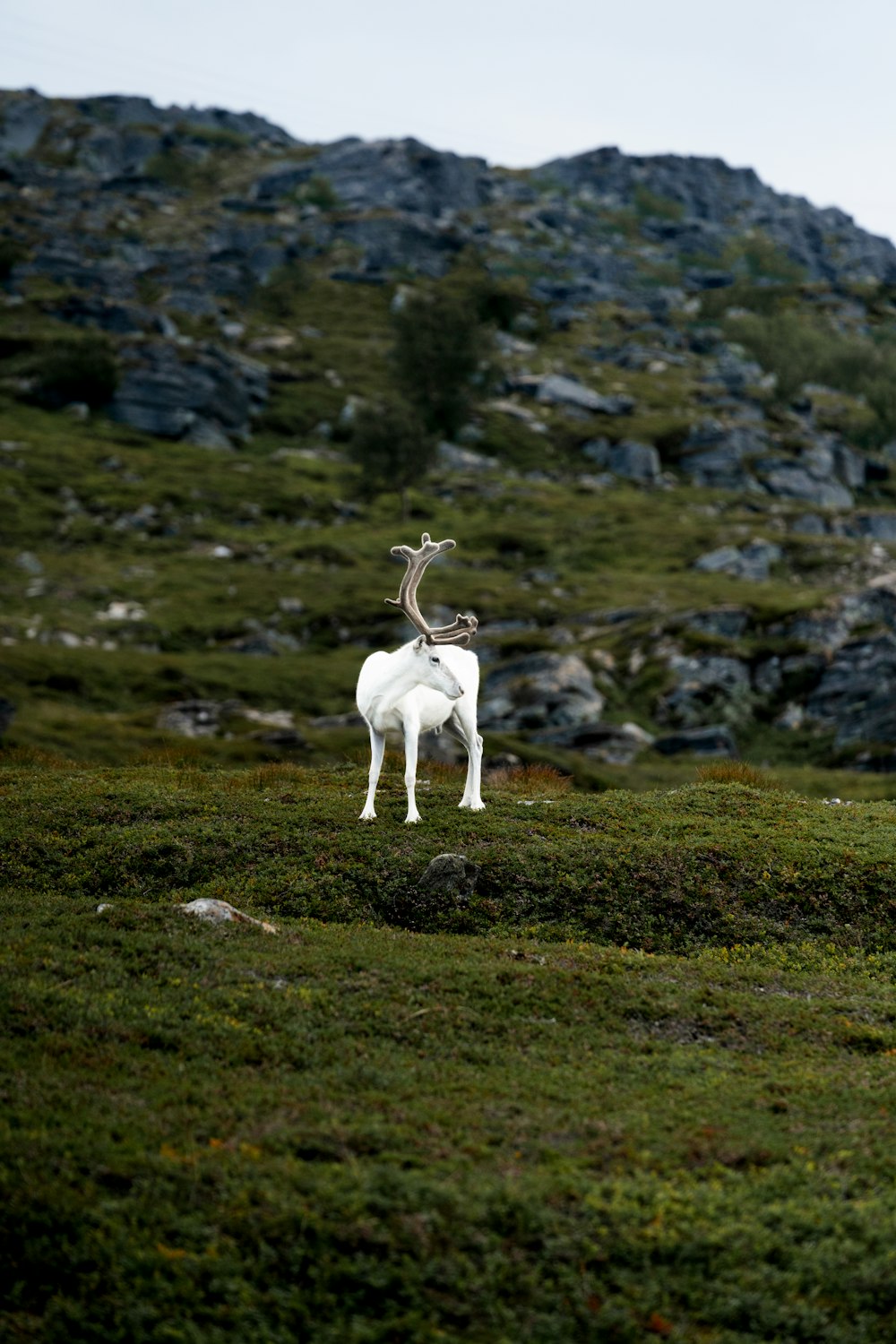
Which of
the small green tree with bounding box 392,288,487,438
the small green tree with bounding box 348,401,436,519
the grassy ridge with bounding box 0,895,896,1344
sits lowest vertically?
the grassy ridge with bounding box 0,895,896,1344

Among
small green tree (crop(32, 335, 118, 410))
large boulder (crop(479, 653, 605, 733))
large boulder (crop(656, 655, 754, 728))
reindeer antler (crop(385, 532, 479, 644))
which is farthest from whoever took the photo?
small green tree (crop(32, 335, 118, 410))

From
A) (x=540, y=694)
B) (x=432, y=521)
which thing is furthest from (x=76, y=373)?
(x=540, y=694)

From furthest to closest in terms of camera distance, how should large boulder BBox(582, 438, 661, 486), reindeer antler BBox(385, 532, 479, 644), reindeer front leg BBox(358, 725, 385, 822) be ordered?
1. large boulder BBox(582, 438, 661, 486)
2. reindeer front leg BBox(358, 725, 385, 822)
3. reindeer antler BBox(385, 532, 479, 644)

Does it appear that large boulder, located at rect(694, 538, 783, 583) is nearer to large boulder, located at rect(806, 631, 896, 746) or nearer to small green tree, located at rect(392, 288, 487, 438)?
large boulder, located at rect(806, 631, 896, 746)

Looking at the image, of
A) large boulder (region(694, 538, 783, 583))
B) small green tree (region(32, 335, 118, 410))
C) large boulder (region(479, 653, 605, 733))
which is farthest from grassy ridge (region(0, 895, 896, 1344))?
small green tree (region(32, 335, 118, 410))

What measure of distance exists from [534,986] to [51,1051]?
233 inches

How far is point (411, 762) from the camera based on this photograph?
21109 mm

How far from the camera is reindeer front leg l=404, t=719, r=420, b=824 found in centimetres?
2081

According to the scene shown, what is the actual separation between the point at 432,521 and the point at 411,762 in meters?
91.8

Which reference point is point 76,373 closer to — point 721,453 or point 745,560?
point 745,560

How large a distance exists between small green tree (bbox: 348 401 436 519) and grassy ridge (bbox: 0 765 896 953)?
91.1m

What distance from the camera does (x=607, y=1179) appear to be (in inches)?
418

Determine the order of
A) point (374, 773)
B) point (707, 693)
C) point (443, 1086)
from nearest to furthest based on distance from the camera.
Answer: point (443, 1086), point (374, 773), point (707, 693)

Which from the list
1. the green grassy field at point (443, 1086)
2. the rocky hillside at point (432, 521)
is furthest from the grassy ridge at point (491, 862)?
the rocky hillside at point (432, 521)
